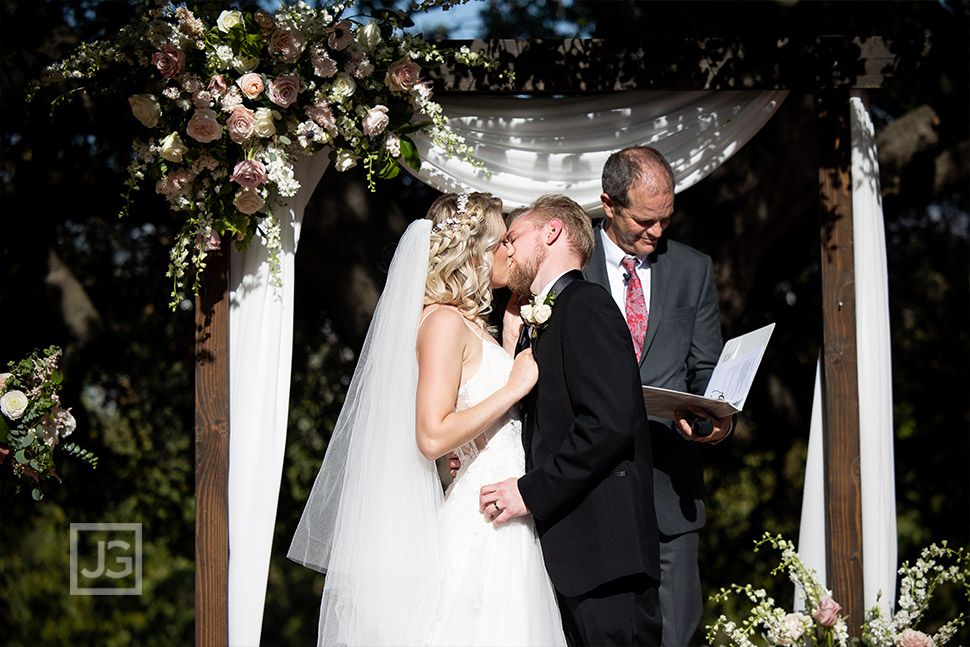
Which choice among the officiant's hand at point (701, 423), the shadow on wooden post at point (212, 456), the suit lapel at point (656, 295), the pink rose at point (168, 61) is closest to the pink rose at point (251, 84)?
the pink rose at point (168, 61)

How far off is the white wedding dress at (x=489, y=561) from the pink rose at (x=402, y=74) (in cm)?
116

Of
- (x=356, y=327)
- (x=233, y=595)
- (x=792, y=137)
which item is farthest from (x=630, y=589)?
(x=792, y=137)

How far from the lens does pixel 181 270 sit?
346 centimetres

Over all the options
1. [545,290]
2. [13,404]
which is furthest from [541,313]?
[13,404]

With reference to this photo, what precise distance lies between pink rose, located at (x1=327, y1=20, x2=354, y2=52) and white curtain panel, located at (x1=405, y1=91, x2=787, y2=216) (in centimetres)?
54

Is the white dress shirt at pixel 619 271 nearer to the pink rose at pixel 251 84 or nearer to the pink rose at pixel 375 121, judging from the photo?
the pink rose at pixel 375 121

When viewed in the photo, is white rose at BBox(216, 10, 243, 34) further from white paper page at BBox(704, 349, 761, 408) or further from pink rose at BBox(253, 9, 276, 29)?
white paper page at BBox(704, 349, 761, 408)

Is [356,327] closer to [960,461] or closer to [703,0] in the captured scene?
[703,0]

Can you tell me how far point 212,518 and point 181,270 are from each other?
0.97m

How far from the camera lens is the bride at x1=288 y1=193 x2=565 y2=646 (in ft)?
9.08

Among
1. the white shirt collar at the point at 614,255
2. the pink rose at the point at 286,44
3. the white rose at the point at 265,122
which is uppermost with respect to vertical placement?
the pink rose at the point at 286,44

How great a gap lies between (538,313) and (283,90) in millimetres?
1396

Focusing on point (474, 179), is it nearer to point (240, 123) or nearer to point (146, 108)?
point (240, 123)

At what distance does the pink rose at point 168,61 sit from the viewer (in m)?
3.38
